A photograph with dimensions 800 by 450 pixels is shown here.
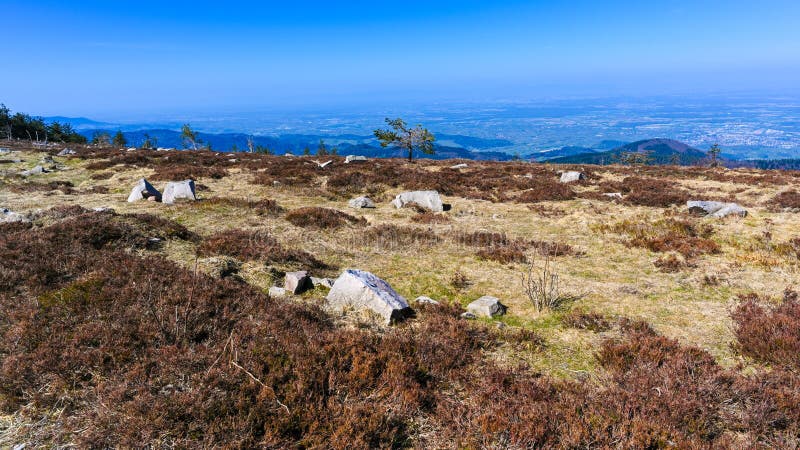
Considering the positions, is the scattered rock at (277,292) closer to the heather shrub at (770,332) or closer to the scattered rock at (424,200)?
the heather shrub at (770,332)

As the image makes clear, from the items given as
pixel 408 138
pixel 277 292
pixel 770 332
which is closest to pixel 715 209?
pixel 770 332

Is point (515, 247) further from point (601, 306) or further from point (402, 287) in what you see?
point (402, 287)

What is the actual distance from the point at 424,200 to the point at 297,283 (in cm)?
1274

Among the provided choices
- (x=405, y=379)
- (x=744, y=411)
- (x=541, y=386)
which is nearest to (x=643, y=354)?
(x=744, y=411)

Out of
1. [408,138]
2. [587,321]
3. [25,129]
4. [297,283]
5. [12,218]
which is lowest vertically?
[587,321]

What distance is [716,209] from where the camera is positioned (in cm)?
1969

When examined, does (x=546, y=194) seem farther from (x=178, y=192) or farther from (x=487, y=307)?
(x=178, y=192)

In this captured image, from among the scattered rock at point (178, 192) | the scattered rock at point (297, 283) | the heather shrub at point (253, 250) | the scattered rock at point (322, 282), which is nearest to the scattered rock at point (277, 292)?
the scattered rock at point (297, 283)

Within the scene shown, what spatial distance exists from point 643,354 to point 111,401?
9.08m

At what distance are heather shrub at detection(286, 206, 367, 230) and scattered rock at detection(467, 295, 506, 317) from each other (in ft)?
29.6

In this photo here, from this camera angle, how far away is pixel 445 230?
17.5 metres

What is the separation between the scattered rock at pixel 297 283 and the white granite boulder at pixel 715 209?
20801 millimetres

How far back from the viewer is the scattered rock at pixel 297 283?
10.1 meters

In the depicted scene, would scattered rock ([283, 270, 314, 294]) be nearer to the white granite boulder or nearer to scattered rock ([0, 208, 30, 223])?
scattered rock ([0, 208, 30, 223])
